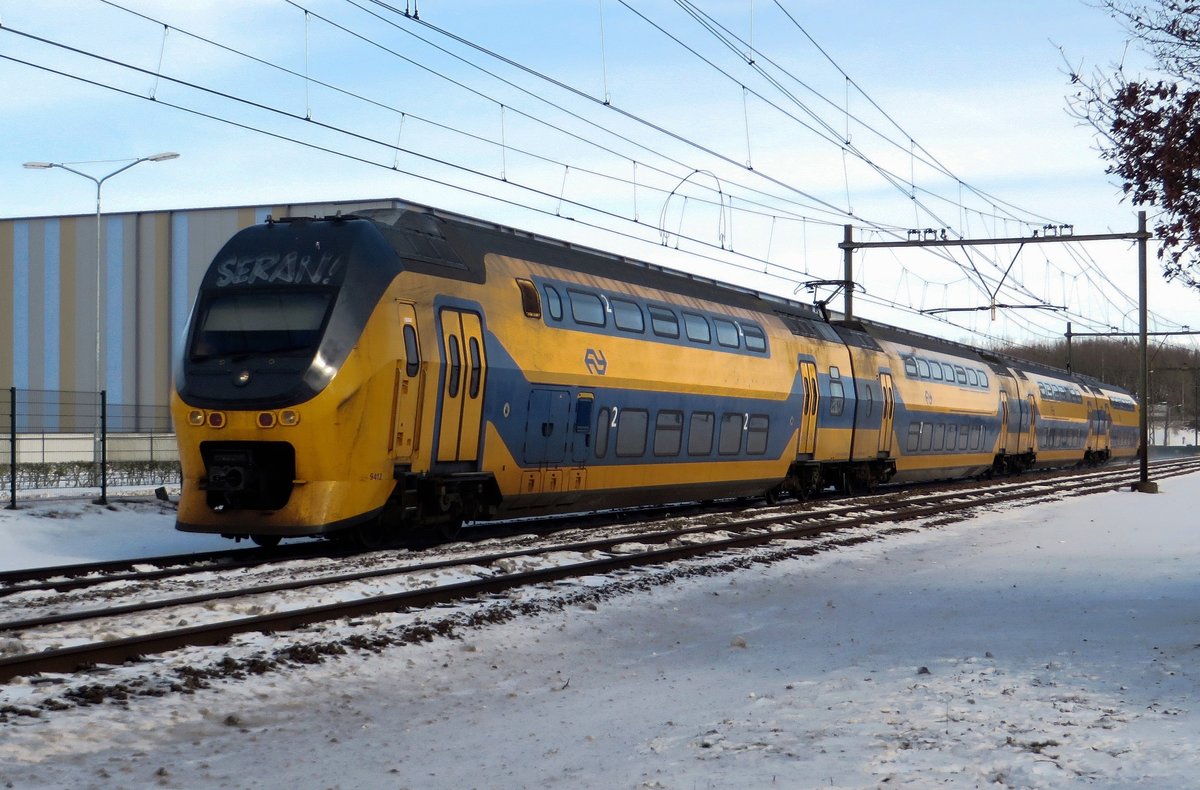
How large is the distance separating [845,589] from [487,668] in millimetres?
5643

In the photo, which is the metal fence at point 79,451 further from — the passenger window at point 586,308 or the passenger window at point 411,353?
the passenger window at point 411,353

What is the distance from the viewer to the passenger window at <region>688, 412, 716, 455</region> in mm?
20656

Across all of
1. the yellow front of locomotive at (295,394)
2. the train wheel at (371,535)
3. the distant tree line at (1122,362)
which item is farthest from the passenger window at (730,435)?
the distant tree line at (1122,362)

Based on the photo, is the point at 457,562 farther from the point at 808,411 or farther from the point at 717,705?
the point at 808,411

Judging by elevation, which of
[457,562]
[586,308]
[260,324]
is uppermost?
[586,308]

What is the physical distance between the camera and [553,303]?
1738 centimetres

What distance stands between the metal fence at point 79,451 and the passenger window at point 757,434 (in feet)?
41.5

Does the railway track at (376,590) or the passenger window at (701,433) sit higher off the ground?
the passenger window at (701,433)

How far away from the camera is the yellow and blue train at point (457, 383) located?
45.0 feet

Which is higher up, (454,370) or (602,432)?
(454,370)

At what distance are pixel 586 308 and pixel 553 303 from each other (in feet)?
3.03

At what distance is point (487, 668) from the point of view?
9.30m

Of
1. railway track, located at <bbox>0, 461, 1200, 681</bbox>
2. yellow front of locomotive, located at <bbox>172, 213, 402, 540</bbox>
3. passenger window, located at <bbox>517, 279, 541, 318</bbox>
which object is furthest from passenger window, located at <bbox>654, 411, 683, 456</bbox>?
yellow front of locomotive, located at <bbox>172, 213, 402, 540</bbox>

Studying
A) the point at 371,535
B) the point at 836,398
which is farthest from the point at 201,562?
the point at 836,398
